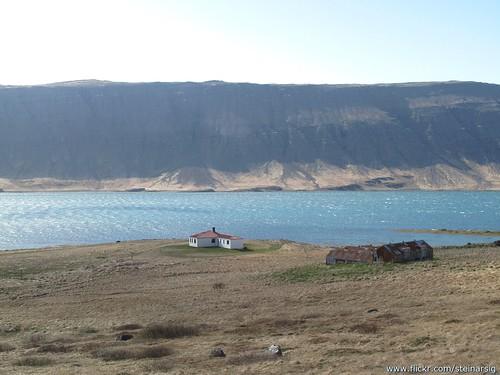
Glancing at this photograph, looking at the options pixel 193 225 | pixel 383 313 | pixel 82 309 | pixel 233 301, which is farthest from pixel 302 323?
pixel 193 225

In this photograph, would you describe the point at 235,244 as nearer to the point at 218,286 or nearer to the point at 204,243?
the point at 204,243

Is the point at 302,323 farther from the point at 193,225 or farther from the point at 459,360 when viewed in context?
the point at 193,225

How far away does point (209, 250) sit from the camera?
69.7 meters

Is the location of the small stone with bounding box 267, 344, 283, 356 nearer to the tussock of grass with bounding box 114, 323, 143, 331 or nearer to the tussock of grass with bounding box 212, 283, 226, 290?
the tussock of grass with bounding box 114, 323, 143, 331

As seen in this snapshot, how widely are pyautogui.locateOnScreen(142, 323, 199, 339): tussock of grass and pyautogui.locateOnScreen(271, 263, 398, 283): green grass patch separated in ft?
57.7

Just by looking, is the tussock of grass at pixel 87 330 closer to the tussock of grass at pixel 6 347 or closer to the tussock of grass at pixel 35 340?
the tussock of grass at pixel 35 340

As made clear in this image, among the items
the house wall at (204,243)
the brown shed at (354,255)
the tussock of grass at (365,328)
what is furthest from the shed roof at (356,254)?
the tussock of grass at (365,328)

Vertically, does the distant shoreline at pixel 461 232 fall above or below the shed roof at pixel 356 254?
below

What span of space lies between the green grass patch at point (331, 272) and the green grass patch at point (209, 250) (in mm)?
16554

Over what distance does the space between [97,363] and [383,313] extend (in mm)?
14346

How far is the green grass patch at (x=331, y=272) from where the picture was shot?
151 ft

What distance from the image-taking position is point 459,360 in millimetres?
19688

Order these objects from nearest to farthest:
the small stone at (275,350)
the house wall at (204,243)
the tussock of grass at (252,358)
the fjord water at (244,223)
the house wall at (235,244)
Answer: the tussock of grass at (252,358)
the small stone at (275,350)
the house wall at (235,244)
the house wall at (204,243)
the fjord water at (244,223)

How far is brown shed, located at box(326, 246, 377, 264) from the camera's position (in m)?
52.8
